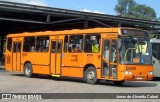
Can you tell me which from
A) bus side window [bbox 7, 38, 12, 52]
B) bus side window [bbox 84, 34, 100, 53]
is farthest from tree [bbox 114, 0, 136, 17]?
bus side window [bbox 84, 34, 100, 53]

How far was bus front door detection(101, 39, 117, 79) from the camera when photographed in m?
19.4

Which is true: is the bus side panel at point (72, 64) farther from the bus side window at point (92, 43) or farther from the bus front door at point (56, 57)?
the bus side window at point (92, 43)

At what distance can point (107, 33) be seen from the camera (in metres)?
19.8

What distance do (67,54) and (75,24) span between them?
27065 millimetres

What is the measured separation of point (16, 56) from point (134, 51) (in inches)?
369

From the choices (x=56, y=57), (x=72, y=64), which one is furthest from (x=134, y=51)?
(x=56, y=57)

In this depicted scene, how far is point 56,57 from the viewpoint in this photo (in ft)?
75.4

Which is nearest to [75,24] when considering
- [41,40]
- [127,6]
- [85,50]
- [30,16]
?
[30,16]

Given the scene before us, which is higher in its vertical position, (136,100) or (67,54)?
(67,54)

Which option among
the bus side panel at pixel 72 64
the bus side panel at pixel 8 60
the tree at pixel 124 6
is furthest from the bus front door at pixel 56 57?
the tree at pixel 124 6

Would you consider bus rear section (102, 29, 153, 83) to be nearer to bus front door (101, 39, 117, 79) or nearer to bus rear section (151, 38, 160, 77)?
bus front door (101, 39, 117, 79)

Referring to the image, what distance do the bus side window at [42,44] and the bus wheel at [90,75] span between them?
3725 mm

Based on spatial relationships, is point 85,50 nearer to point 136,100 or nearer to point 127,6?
point 136,100

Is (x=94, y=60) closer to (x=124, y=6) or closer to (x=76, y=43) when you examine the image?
(x=76, y=43)
